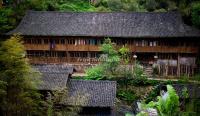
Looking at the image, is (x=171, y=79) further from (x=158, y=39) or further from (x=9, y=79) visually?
(x=9, y=79)

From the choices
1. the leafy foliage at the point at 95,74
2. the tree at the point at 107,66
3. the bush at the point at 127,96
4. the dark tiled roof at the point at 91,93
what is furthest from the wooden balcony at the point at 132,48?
the dark tiled roof at the point at 91,93

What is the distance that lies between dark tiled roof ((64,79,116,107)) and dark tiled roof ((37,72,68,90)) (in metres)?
0.79

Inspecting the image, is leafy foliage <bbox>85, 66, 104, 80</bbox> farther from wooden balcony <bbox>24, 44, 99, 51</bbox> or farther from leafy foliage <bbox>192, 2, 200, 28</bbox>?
leafy foliage <bbox>192, 2, 200, 28</bbox>

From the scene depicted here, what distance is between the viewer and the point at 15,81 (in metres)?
30.8

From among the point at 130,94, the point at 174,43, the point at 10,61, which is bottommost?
the point at 130,94

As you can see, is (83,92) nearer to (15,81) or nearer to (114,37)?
(15,81)

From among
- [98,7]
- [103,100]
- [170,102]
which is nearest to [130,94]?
[103,100]

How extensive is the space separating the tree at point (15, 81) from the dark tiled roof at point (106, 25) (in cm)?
1625

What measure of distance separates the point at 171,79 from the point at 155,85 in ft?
8.28

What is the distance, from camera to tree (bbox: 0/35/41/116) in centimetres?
3067

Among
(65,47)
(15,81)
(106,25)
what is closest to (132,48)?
(106,25)

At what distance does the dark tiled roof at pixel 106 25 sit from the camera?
46.8m

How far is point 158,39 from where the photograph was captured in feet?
154

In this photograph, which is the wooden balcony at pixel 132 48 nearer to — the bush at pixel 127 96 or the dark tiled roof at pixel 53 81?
the bush at pixel 127 96
